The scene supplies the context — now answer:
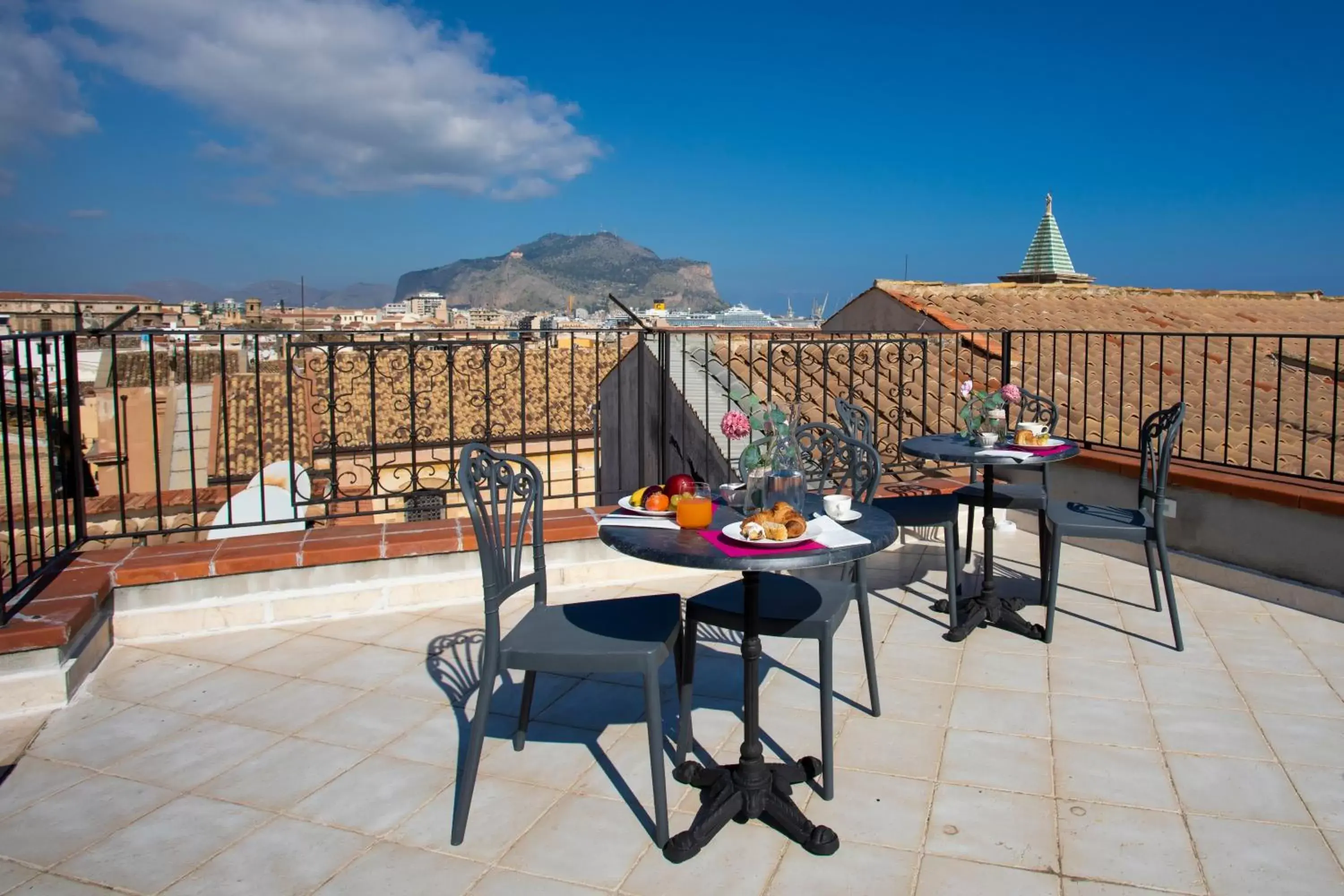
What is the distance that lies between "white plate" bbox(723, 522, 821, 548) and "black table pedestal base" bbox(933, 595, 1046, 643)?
1585 mm

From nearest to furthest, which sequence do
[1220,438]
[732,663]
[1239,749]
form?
[1239,749] < [732,663] < [1220,438]

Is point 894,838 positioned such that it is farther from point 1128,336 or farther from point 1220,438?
point 1128,336

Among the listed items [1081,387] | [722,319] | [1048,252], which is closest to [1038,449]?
[1081,387]

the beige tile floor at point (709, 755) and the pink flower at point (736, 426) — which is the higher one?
the pink flower at point (736, 426)

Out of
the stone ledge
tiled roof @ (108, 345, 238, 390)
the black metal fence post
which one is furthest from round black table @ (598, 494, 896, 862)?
tiled roof @ (108, 345, 238, 390)

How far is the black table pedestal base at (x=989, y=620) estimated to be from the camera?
3367 mm

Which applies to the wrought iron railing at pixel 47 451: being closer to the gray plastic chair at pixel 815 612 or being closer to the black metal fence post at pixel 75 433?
the black metal fence post at pixel 75 433

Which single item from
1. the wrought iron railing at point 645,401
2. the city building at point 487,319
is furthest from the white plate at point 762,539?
the city building at point 487,319

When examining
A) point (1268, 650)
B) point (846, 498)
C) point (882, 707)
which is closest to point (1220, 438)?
point (1268, 650)

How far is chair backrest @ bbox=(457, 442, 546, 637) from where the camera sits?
201 centimetres

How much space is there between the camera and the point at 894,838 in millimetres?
Answer: 1995

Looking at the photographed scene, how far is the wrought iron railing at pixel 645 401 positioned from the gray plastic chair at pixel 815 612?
1.23 m

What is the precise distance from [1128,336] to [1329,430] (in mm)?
2725

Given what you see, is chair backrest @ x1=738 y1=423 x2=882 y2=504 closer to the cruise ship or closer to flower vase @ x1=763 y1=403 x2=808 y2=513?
flower vase @ x1=763 y1=403 x2=808 y2=513
